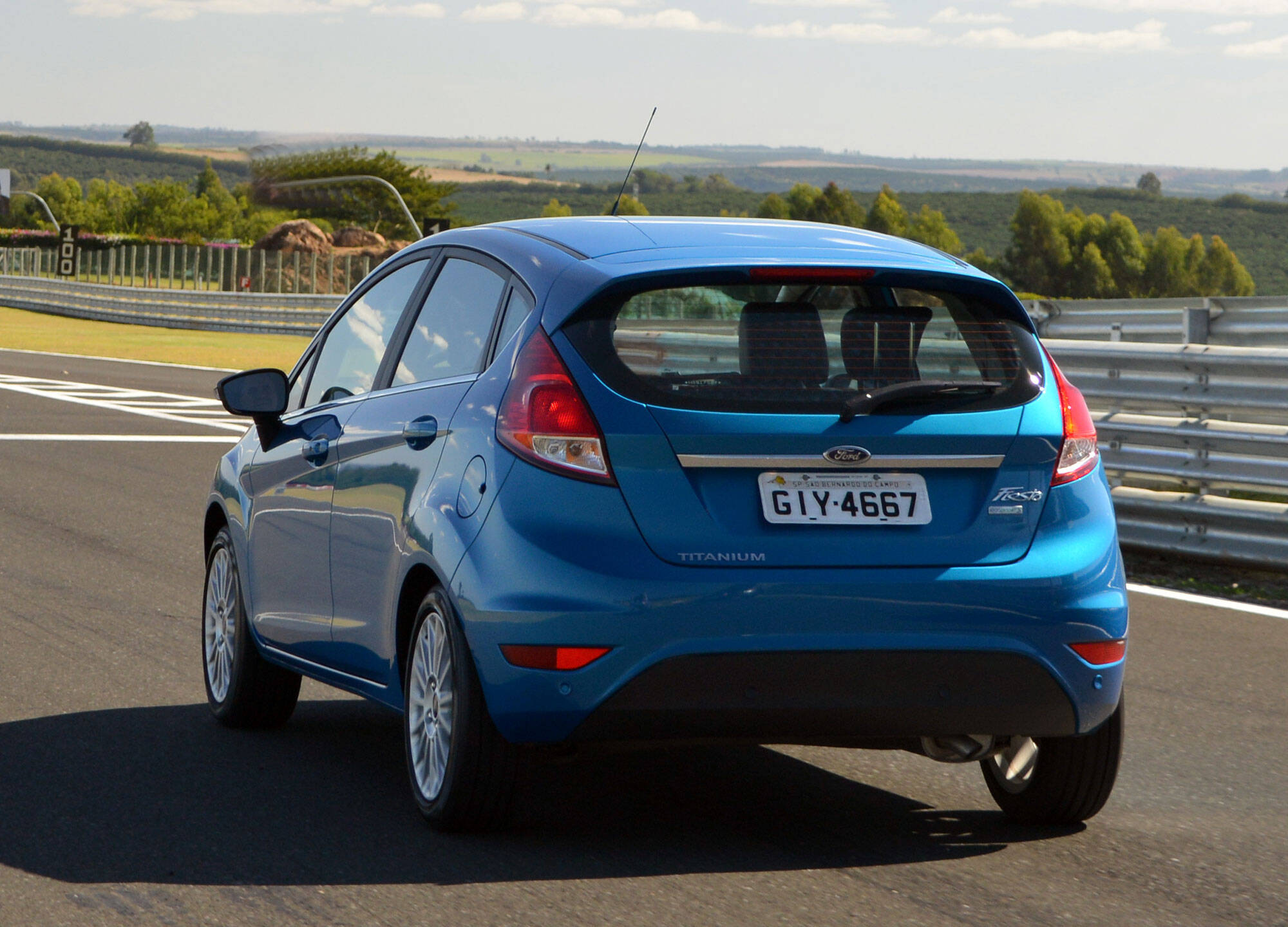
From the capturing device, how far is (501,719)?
4281mm

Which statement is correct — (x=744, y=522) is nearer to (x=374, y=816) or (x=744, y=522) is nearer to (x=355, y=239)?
(x=374, y=816)

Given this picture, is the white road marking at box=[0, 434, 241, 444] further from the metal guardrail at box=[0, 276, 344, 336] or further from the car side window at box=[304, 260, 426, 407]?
the metal guardrail at box=[0, 276, 344, 336]

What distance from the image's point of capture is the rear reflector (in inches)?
164

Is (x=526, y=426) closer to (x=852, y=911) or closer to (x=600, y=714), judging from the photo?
(x=600, y=714)

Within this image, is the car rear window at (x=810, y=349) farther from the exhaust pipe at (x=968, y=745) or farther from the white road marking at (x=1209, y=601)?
the white road marking at (x=1209, y=601)

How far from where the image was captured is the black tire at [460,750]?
438 cm

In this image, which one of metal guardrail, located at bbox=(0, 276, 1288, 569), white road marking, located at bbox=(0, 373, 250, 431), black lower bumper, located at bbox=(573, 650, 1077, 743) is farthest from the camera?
white road marking, located at bbox=(0, 373, 250, 431)

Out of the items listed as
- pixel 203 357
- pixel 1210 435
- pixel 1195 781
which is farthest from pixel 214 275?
pixel 1195 781

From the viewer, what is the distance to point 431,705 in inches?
183

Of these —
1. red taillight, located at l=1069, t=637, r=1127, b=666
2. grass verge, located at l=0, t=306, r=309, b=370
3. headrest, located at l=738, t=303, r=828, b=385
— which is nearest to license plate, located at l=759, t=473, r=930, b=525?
headrest, located at l=738, t=303, r=828, b=385

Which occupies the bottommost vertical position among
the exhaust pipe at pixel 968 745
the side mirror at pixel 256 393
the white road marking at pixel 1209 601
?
the white road marking at pixel 1209 601

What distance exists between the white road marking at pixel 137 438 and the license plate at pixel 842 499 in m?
13.3

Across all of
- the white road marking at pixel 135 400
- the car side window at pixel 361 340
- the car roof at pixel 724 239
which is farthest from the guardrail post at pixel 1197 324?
the white road marking at pixel 135 400

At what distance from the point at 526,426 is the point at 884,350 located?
88 centimetres
